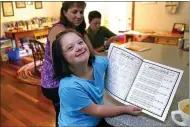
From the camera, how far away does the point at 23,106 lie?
2.70 meters

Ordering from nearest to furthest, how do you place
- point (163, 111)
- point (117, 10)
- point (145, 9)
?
point (163, 111), point (145, 9), point (117, 10)

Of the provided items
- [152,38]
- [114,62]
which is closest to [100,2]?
[152,38]

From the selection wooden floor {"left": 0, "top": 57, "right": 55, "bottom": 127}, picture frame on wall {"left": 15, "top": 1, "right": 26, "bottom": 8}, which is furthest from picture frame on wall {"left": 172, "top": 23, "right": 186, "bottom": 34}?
picture frame on wall {"left": 15, "top": 1, "right": 26, "bottom": 8}

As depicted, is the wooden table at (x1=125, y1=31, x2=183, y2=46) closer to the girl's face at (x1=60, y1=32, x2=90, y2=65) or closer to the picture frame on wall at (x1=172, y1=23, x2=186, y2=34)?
the picture frame on wall at (x1=172, y1=23, x2=186, y2=34)

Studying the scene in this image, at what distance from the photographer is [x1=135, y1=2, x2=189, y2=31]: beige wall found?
3.88 meters

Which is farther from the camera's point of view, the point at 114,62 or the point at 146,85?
the point at 114,62

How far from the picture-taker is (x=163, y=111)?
736 mm

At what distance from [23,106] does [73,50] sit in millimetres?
2130

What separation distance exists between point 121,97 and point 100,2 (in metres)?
4.75

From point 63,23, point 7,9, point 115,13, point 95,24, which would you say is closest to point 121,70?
point 63,23

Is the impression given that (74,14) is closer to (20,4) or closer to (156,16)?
(156,16)

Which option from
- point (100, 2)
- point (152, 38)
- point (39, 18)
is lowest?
point (152, 38)

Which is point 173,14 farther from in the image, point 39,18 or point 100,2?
point 39,18

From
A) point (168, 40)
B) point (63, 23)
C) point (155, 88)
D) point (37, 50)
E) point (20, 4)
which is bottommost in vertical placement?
point (37, 50)
